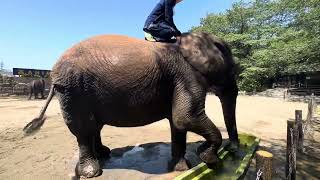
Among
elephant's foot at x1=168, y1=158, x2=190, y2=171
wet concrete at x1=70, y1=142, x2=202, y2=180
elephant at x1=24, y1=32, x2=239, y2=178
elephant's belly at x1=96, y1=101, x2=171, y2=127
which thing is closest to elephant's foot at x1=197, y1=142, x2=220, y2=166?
elephant at x1=24, y1=32, x2=239, y2=178

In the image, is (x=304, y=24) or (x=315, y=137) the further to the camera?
(x=304, y=24)

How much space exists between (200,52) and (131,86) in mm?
1196

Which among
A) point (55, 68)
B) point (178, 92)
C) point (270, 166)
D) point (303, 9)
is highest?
point (303, 9)

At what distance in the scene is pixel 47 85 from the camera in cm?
3127

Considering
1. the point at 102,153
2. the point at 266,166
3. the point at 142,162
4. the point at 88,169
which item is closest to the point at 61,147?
the point at 102,153

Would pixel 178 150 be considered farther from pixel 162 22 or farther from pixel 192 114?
pixel 162 22

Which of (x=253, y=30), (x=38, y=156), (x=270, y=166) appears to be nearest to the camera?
(x=270, y=166)

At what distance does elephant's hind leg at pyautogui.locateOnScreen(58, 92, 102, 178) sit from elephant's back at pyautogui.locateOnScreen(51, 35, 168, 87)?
1.02 ft

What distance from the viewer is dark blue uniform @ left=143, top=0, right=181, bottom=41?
5145 millimetres

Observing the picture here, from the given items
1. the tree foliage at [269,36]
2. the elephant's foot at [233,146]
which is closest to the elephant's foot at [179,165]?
the elephant's foot at [233,146]

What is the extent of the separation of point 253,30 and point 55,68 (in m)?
34.9

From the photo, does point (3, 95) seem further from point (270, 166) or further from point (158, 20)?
point (270, 166)

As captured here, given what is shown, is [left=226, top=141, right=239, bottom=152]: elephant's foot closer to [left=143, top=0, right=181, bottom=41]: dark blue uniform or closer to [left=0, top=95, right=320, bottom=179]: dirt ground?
[left=0, top=95, right=320, bottom=179]: dirt ground

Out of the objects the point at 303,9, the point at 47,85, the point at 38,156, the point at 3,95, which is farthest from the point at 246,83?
the point at 38,156
